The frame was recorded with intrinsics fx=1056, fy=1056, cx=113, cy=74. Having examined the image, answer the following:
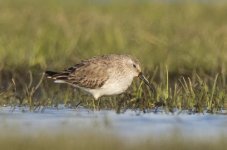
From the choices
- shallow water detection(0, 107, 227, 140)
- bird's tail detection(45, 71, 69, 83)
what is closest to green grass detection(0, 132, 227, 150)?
shallow water detection(0, 107, 227, 140)

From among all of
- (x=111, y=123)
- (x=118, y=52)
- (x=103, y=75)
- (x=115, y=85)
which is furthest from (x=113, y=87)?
(x=118, y=52)

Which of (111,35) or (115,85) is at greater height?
(111,35)

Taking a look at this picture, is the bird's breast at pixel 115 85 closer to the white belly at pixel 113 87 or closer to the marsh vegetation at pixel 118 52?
the white belly at pixel 113 87

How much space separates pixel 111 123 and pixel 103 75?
5.77ft

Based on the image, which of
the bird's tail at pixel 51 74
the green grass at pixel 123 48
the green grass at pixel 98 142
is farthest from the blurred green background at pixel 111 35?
the green grass at pixel 98 142

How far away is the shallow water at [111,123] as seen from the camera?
33.6ft

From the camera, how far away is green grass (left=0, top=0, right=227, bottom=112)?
11877 mm

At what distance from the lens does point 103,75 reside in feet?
40.8

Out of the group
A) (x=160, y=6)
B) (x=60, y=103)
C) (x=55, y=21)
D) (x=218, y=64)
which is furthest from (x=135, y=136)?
(x=160, y=6)

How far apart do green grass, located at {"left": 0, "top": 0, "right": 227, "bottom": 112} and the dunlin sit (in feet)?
0.50

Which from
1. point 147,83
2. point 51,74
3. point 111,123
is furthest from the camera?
point 51,74

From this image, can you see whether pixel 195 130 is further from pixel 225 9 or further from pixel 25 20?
pixel 225 9

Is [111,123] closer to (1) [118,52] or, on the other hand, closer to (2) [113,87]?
(2) [113,87]

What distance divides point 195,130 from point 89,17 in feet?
25.6
